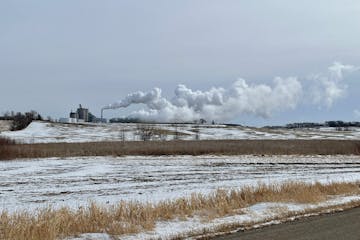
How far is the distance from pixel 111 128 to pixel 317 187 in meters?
127

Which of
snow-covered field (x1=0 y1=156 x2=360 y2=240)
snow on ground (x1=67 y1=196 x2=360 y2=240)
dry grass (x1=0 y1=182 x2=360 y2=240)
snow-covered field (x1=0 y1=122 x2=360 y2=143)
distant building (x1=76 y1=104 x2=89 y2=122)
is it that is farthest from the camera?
distant building (x1=76 y1=104 x2=89 y2=122)

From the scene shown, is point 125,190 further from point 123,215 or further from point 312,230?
point 312,230

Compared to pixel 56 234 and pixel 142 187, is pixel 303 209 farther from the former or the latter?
pixel 142 187

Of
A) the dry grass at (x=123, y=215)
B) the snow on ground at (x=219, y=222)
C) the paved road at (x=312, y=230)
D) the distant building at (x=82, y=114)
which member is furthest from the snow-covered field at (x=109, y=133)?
the paved road at (x=312, y=230)

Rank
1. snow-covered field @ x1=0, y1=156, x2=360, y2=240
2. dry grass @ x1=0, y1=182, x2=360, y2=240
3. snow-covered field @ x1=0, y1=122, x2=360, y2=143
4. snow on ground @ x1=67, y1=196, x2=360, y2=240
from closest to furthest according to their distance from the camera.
Answer: dry grass @ x1=0, y1=182, x2=360, y2=240 → snow on ground @ x1=67, y1=196, x2=360, y2=240 → snow-covered field @ x1=0, y1=156, x2=360, y2=240 → snow-covered field @ x1=0, y1=122, x2=360, y2=143

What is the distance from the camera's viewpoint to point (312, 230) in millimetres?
11750

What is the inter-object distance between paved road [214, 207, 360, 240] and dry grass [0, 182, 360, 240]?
2.08 meters

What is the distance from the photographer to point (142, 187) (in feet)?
84.6

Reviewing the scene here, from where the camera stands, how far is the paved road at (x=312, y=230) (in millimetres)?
10906

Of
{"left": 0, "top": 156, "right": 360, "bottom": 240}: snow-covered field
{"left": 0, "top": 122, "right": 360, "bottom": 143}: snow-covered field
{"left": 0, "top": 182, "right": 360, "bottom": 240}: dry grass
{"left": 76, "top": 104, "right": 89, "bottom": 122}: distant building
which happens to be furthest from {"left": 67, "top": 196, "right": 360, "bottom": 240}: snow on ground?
{"left": 76, "top": 104, "right": 89, "bottom": 122}: distant building

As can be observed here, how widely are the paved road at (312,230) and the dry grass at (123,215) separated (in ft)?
6.84

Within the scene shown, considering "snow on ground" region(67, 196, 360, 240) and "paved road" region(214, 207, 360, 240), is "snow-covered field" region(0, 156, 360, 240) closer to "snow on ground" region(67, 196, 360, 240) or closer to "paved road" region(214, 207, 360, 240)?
"snow on ground" region(67, 196, 360, 240)

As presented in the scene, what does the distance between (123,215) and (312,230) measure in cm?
428

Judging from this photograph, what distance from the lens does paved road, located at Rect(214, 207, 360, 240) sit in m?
10.9
